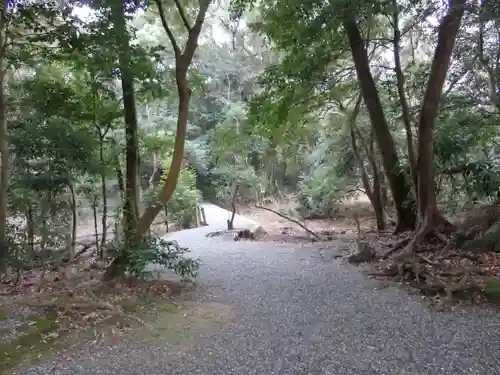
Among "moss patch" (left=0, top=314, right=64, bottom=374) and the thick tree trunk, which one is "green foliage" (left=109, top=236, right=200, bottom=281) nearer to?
the thick tree trunk

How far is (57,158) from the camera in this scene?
19.1ft

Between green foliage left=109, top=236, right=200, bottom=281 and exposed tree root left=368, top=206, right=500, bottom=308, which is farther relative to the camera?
green foliage left=109, top=236, right=200, bottom=281

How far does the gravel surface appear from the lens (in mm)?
2820

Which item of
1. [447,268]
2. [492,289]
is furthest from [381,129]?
[492,289]

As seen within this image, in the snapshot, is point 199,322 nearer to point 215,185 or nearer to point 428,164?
point 428,164

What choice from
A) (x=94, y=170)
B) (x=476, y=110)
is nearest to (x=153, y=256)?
(x=94, y=170)

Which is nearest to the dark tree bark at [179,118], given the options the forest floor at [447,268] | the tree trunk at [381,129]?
the forest floor at [447,268]

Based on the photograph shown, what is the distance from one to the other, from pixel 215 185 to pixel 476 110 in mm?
13000

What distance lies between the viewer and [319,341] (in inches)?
128

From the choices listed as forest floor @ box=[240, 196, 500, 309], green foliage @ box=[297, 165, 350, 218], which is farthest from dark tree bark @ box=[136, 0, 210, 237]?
green foliage @ box=[297, 165, 350, 218]

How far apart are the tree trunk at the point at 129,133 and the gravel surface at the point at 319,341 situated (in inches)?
73.3

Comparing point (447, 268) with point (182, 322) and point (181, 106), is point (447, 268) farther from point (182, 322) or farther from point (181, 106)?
point (181, 106)

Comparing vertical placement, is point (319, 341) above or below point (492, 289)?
below

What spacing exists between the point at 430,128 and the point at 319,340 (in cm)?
405
